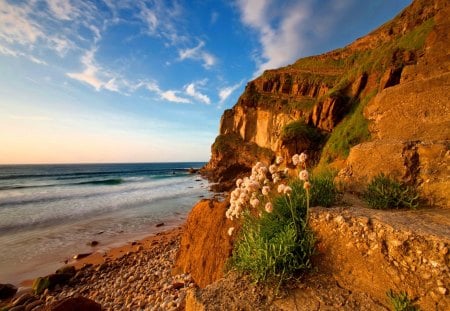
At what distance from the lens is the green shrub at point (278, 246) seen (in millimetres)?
3320

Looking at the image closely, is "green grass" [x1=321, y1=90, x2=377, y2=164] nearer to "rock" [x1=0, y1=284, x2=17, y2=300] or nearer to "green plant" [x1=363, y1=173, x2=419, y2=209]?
"green plant" [x1=363, y1=173, x2=419, y2=209]

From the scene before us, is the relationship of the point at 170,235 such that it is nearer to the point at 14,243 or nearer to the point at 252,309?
the point at 14,243

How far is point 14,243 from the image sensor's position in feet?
43.1

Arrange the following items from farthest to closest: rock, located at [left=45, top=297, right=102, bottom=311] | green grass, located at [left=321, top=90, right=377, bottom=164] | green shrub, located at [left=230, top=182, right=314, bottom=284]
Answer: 1. green grass, located at [left=321, top=90, right=377, bottom=164]
2. rock, located at [left=45, top=297, right=102, bottom=311]
3. green shrub, located at [left=230, top=182, right=314, bottom=284]

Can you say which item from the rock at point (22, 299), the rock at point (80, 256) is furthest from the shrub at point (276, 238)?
the rock at point (80, 256)

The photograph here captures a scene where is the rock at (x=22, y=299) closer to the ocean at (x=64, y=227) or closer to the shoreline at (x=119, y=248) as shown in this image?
the shoreline at (x=119, y=248)

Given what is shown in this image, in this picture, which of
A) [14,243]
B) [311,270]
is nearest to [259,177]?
[311,270]

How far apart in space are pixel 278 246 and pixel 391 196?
2.99 meters

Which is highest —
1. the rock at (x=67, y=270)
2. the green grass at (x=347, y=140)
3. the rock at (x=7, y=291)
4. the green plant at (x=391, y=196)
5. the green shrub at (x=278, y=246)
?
the green grass at (x=347, y=140)

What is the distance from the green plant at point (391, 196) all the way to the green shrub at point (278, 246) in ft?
5.72

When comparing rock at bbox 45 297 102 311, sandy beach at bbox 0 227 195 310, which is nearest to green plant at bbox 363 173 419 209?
sandy beach at bbox 0 227 195 310

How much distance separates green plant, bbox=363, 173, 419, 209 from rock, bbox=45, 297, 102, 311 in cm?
639

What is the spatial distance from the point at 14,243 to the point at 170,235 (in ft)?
30.0

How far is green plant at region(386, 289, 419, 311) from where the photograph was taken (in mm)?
2555
